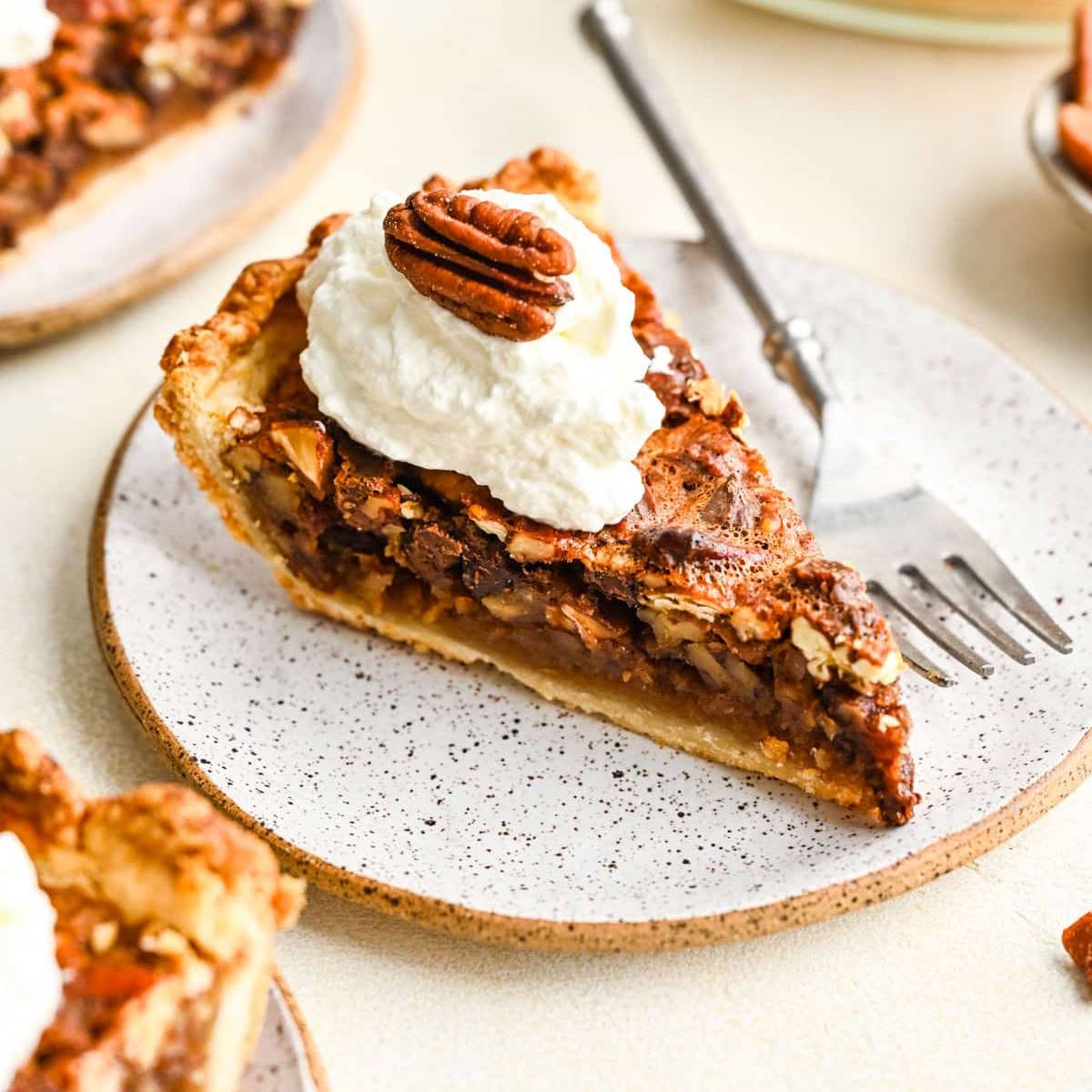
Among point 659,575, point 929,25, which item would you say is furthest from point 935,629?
point 929,25

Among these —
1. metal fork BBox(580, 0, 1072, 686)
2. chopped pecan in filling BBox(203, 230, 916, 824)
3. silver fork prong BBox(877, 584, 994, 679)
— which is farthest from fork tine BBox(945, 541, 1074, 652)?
chopped pecan in filling BBox(203, 230, 916, 824)

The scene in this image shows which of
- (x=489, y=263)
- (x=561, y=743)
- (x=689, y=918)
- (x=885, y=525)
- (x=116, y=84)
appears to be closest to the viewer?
(x=689, y=918)

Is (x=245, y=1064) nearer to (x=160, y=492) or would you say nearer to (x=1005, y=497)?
(x=160, y=492)

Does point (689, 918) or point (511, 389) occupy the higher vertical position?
point (511, 389)

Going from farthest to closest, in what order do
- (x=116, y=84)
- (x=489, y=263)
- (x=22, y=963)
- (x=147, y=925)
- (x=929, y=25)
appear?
(x=929, y=25) → (x=116, y=84) → (x=489, y=263) → (x=147, y=925) → (x=22, y=963)

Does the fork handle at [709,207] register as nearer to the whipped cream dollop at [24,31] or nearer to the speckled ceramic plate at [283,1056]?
the whipped cream dollop at [24,31]

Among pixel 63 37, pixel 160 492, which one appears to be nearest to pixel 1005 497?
pixel 160 492

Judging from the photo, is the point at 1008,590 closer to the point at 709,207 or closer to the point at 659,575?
the point at 659,575

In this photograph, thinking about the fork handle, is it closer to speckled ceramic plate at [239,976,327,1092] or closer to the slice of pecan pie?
the slice of pecan pie
